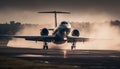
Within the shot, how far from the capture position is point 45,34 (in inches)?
4013

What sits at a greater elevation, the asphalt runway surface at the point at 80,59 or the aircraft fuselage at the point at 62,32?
the aircraft fuselage at the point at 62,32

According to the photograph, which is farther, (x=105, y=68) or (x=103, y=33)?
(x=103, y=33)

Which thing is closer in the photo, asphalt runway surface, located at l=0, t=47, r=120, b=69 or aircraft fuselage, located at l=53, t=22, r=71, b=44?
asphalt runway surface, located at l=0, t=47, r=120, b=69

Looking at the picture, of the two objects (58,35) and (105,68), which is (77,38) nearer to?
(58,35)

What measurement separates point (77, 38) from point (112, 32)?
52676 mm

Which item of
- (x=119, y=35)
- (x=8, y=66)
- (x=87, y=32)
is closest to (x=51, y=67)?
(x=8, y=66)

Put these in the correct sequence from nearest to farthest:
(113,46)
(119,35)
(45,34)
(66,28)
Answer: (66,28) → (45,34) → (113,46) → (119,35)

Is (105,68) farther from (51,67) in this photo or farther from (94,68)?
(51,67)

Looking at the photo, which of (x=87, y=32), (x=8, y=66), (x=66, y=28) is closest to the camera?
(x=8, y=66)

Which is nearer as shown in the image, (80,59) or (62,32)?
(80,59)

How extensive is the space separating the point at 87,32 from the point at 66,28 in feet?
231

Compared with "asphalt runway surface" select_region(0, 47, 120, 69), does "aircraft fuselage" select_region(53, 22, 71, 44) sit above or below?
above

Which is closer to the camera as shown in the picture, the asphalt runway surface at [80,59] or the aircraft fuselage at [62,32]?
the asphalt runway surface at [80,59]

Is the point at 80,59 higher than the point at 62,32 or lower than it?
lower
